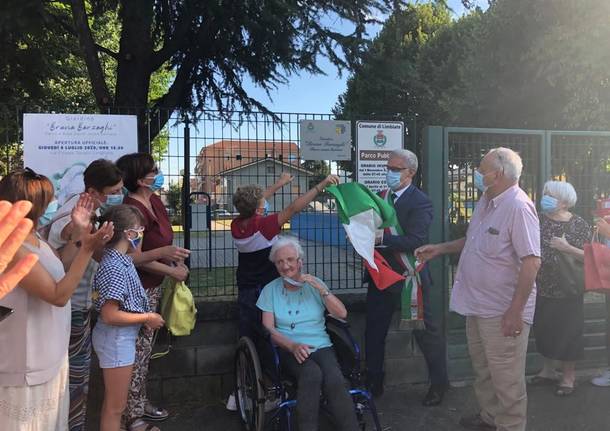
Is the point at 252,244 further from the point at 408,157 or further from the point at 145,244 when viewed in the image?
the point at 408,157

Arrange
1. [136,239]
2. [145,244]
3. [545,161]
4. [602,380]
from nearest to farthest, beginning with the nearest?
[136,239] → [145,244] → [602,380] → [545,161]

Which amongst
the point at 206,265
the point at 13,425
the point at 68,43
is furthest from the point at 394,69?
Answer: the point at 13,425

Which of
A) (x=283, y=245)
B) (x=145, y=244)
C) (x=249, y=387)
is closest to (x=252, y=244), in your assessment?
(x=283, y=245)

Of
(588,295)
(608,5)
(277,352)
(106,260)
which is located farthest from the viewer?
(608,5)

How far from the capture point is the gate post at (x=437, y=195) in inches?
185

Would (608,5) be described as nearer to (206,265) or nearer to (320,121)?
(320,121)

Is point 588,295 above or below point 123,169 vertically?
below

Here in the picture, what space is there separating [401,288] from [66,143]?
9.83 ft

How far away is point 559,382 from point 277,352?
272cm

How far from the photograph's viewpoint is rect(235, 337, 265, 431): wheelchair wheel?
132 inches

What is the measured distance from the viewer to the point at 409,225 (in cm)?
405

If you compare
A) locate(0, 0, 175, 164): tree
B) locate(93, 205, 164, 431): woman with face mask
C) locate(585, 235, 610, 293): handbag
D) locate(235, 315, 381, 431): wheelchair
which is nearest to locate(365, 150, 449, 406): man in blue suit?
locate(235, 315, 381, 431): wheelchair

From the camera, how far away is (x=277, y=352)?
3.45m

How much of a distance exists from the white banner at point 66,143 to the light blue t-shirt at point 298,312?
6.32 feet
